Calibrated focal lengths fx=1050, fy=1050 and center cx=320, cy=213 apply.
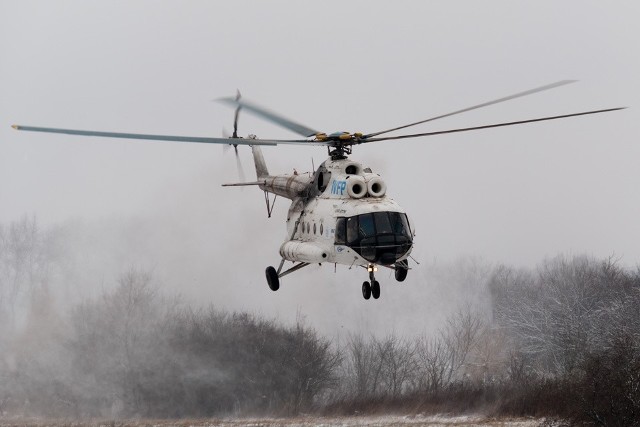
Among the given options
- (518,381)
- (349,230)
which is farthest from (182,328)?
(349,230)

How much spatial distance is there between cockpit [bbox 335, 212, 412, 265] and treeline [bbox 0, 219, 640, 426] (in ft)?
89.6

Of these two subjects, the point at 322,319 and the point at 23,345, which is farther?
the point at 322,319

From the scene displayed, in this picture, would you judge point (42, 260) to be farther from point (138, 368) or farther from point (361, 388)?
point (361, 388)

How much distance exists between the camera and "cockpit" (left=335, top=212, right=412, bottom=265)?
2766 cm

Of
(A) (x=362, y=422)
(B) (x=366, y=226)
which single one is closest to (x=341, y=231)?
(B) (x=366, y=226)

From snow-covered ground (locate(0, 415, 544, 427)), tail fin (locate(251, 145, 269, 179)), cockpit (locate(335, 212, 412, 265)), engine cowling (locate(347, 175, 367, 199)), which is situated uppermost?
tail fin (locate(251, 145, 269, 179))

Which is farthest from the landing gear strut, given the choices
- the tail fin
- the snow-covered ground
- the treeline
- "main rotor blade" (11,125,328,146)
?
the treeline

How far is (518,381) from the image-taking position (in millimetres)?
55156

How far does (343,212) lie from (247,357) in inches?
1401

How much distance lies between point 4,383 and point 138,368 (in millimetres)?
7653

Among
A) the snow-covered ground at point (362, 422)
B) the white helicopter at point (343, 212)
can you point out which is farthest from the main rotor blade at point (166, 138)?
the snow-covered ground at point (362, 422)

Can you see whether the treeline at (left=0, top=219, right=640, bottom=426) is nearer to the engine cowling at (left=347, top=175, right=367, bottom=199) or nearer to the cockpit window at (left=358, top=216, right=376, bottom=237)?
the engine cowling at (left=347, top=175, right=367, bottom=199)

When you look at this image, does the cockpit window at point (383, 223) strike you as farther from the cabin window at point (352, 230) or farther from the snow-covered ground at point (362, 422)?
A: the snow-covered ground at point (362, 422)

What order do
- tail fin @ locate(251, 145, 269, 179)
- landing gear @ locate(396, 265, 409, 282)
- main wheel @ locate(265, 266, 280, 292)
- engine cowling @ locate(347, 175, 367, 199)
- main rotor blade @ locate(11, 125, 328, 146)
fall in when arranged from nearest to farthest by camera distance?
main rotor blade @ locate(11, 125, 328, 146), engine cowling @ locate(347, 175, 367, 199), landing gear @ locate(396, 265, 409, 282), main wheel @ locate(265, 266, 280, 292), tail fin @ locate(251, 145, 269, 179)
